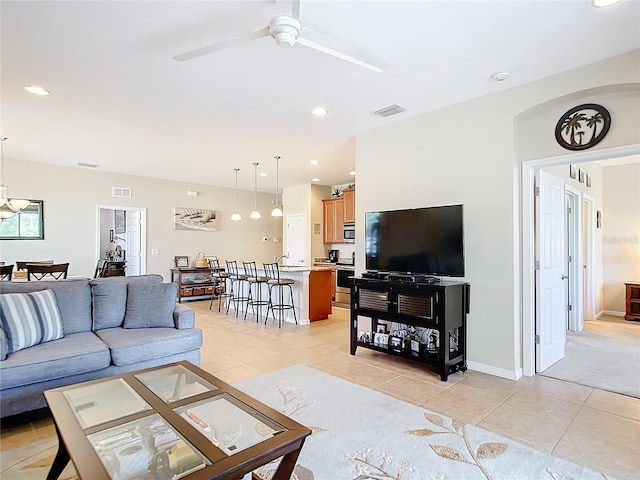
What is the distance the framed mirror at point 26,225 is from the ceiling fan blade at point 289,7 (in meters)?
6.74

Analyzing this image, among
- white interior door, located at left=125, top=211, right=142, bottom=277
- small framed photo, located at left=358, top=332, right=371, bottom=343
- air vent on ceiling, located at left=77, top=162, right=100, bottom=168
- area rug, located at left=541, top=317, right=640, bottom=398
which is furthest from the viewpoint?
white interior door, located at left=125, top=211, right=142, bottom=277

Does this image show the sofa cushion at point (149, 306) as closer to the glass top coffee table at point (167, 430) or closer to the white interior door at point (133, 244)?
the glass top coffee table at point (167, 430)

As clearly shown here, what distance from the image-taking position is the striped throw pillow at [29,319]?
8.62 ft

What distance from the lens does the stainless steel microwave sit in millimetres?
8180

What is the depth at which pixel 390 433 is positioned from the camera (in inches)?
94.7

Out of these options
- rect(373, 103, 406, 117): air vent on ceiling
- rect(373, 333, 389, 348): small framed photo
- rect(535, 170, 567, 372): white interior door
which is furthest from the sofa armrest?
rect(535, 170, 567, 372): white interior door

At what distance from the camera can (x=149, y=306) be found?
3504mm

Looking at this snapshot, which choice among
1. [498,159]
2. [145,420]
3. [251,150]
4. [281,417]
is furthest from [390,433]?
[251,150]

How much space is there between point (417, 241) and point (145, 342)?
2.85 m

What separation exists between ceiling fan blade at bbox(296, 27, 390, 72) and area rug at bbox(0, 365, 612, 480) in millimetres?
2402

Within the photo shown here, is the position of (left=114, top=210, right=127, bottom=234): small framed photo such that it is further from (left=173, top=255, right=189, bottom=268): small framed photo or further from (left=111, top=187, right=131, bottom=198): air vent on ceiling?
(left=173, top=255, right=189, bottom=268): small framed photo

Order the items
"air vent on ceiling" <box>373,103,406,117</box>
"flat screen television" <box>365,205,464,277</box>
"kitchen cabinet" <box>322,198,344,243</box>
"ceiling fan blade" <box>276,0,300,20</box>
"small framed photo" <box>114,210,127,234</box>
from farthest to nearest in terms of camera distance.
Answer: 1. "small framed photo" <box>114,210,127,234</box>
2. "kitchen cabinet" <box>322,198,344,243</box>
3. "air vent on ceiling" <box>373,103,406,117</box>
4. "flat screen television" <box>365,205,464,277</box>
5. "ceiling fan blade" <box>276,0,300,20</box>

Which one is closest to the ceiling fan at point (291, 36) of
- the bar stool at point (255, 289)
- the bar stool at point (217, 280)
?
the bar stool at point (255, 289)

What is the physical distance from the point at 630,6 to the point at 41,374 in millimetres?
4664
